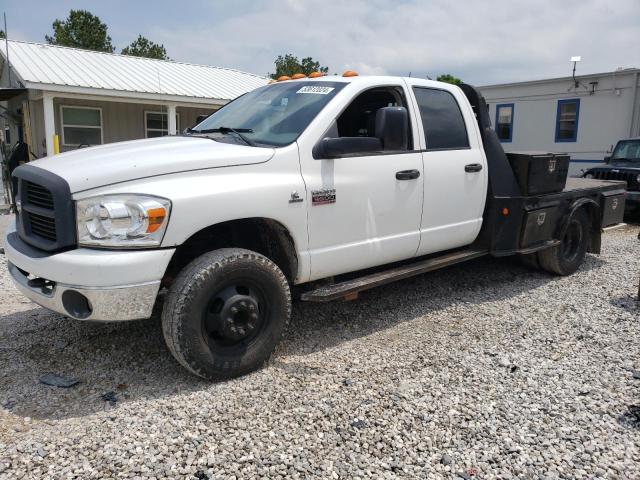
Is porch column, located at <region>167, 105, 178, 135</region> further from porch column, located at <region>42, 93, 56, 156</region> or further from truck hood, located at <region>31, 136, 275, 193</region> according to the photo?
truck hood, located at <region>31, 136, 275, 193</region>

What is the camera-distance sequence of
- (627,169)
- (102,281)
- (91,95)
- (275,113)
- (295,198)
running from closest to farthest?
1. (102,281)
2. (295,198)
3. (275,113)
4. (627,169)
5. (91,95)

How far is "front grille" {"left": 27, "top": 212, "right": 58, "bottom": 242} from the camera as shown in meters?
3.23

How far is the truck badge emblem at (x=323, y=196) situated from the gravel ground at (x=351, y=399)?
1.16 metres

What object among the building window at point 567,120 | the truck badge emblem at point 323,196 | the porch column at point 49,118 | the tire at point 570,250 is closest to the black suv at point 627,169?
the building window at point 567,120

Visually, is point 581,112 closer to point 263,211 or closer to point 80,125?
point 80,125

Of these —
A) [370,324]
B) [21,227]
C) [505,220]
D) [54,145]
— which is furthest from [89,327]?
[54,145]

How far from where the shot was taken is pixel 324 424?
3062mm

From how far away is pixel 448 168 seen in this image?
468 centimetres

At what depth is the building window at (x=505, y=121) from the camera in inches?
706

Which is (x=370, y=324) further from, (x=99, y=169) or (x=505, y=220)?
(x=99, y=169)

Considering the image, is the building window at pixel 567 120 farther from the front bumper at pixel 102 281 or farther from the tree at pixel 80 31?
the tree at pixel 80 31

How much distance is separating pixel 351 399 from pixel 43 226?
220 cm

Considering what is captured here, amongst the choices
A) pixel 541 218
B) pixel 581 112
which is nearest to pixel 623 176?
pixel 581 112

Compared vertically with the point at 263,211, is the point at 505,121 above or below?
above
